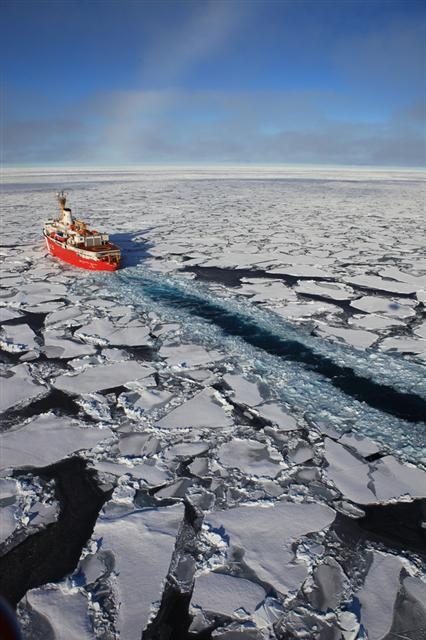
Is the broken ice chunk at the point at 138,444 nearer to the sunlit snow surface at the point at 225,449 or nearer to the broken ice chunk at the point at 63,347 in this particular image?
the sunlit snow surface at the point at 225,449

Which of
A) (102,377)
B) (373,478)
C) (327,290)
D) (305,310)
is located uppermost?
(327,290)

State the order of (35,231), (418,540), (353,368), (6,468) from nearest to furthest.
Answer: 1. (418,540)
2. (6,468)
3. (353,368)
4. (35,231)

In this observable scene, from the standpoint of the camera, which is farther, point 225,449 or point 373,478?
point 225,449

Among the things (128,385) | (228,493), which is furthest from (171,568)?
(128,385)

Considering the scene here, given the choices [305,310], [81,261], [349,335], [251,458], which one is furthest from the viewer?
[81,261]

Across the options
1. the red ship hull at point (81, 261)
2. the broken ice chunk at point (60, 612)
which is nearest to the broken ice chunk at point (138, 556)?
the broken ice chunk at point (60, 612)

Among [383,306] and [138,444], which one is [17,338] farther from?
[383,306]

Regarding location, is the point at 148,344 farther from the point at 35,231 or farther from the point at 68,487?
the point at 35,231

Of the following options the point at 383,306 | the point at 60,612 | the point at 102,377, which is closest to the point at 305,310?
the point at 383,306
